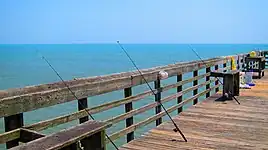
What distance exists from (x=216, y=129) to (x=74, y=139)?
11.1ft

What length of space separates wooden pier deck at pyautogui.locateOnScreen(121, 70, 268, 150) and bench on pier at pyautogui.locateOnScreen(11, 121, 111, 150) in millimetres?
2026

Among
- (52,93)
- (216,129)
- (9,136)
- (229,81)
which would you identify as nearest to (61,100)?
(52,93)

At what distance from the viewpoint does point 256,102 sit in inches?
264

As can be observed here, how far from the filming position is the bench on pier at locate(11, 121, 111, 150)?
1467 millimetres

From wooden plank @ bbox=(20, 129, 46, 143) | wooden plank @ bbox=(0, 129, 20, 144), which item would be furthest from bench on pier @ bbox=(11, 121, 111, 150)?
wooden plank @ bbox=(0, 129, 20, 144)

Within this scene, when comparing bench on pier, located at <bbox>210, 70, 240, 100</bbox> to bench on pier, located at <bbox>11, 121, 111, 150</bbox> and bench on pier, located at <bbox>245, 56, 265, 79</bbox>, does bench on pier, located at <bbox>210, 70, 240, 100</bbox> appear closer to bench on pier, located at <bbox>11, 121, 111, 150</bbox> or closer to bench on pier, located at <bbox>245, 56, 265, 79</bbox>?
bench on pier, located at <bbox>245, 56, 265, 79</bbox>

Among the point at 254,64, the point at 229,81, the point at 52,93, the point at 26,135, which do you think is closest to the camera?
the point at 26,135

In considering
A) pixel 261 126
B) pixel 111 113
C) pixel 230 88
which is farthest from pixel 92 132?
pixel 111 113

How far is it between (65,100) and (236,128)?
2.81 meters

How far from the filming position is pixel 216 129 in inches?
181

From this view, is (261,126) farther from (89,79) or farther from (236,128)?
(89,79)

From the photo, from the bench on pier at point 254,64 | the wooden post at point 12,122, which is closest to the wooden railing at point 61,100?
the wooden post at point 12,122

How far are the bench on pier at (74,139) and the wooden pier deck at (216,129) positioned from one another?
6.65ft

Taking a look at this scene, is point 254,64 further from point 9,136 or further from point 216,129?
point 9,136
